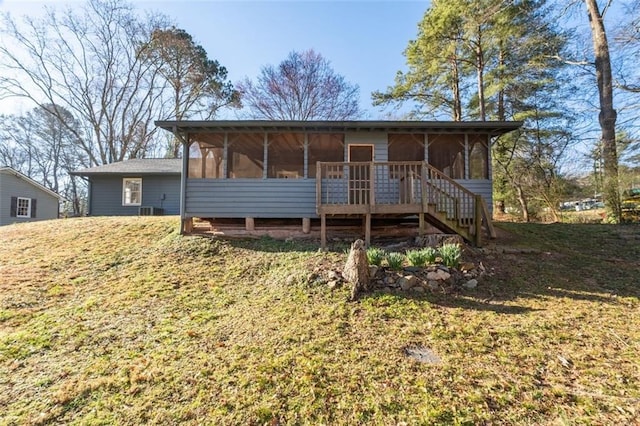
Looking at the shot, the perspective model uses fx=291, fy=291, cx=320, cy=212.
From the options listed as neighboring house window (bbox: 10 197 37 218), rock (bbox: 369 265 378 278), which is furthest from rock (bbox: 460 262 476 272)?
neighboring house window (bbox: 10 197 37 218)

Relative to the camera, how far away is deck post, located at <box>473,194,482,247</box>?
21.1ft

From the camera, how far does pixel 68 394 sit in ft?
8.49

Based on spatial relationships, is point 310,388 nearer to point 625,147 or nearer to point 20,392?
point 20,392

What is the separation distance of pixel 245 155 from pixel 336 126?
8.44 feet

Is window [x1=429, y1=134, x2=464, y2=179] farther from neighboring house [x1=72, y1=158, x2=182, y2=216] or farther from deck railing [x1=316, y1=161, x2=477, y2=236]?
neighboring house [x1=72, y1=158, x2=182, y2=216]

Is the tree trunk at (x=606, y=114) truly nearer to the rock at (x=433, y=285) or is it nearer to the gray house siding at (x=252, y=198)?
the rock at (x=433, y=285)

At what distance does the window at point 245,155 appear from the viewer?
780 cm

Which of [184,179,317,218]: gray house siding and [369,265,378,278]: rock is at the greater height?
[184,179,317,218]: gray house siding

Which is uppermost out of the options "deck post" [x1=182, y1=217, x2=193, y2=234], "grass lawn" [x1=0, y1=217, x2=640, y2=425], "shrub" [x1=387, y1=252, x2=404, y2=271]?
"deck post" [x1=182, y1=217, x2=193, y2=234]

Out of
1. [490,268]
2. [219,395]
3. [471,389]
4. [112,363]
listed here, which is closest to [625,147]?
[490,268]

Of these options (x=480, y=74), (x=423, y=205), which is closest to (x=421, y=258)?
(x=423, y=205)

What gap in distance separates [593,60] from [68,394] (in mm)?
16737

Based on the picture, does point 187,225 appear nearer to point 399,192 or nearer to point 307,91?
point 399,192

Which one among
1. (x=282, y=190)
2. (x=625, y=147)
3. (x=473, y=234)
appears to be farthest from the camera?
(x=625, y=147)
